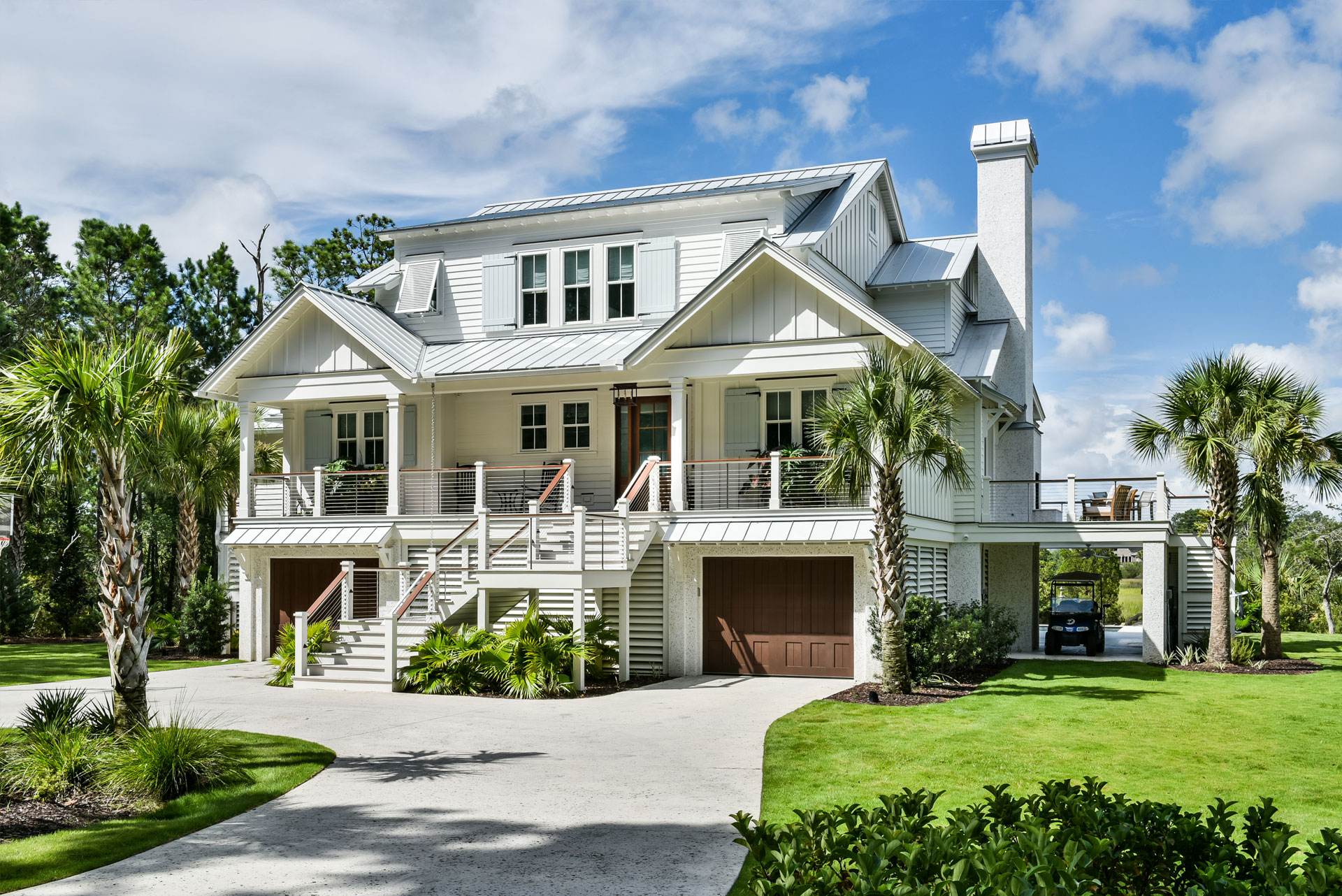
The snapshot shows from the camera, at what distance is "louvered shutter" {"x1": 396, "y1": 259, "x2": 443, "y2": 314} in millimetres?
26234

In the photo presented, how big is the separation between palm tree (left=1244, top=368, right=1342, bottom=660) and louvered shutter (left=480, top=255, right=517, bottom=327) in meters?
15.3

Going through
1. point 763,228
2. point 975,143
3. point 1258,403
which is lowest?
point 1258,403

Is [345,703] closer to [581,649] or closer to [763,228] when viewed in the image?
[581,649]

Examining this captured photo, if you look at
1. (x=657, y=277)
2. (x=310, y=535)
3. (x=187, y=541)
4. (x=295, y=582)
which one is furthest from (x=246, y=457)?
(x=657, y=277)

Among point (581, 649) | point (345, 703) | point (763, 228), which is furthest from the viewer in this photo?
point (763, 228)

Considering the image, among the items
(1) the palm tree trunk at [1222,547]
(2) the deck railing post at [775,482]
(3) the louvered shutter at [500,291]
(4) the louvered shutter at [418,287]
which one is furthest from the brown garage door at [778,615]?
(4) the louvered shutter at [418,287]

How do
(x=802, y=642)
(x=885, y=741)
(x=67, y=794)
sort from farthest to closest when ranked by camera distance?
(x=802, y=642), (x=885, y=741), (x=67, y=794)

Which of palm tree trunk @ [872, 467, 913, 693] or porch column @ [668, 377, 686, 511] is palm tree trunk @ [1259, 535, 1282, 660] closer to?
palm tree trunk @ [872, 467, 913, 693]

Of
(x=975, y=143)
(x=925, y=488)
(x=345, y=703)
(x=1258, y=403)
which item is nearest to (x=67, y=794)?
(x=345, y=703)

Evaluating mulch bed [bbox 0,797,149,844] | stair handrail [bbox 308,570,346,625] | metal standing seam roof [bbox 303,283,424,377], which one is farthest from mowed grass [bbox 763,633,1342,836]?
metal standing seam roof [bbox 303,283,424,377]

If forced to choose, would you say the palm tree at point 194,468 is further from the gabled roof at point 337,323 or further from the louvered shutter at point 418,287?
the louvered shutter at point 418,287

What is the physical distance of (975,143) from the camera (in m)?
28.2

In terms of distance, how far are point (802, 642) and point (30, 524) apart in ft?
96.7

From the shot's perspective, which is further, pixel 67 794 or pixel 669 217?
pixel 669 217
